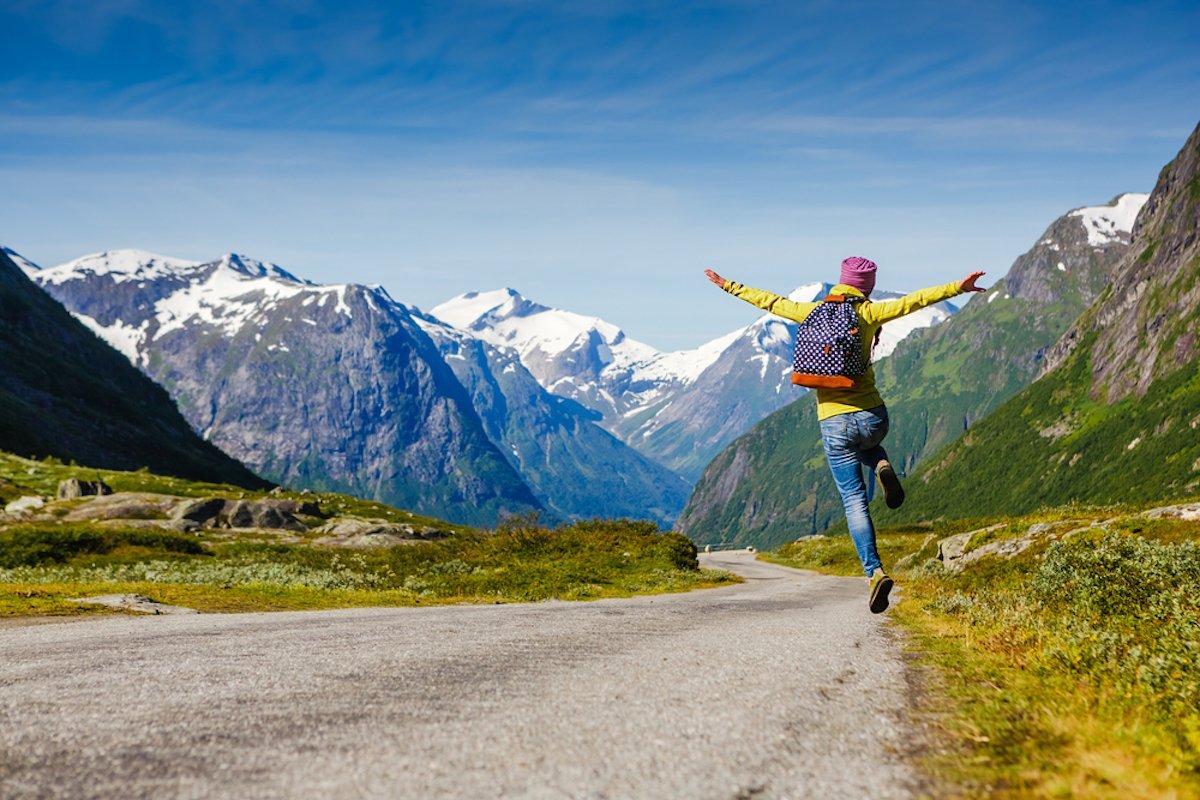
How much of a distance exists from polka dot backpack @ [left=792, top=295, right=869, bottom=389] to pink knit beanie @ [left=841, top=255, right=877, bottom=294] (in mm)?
668

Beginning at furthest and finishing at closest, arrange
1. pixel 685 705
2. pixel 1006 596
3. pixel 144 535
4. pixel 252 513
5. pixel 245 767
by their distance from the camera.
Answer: pixel 252 513, pixel 144 535, pixel 1006 596, pixel 685 705, pixel 245 767

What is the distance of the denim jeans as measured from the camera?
12617mm

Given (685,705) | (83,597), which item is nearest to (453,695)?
(685,705)

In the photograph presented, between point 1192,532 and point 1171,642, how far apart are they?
21239mm

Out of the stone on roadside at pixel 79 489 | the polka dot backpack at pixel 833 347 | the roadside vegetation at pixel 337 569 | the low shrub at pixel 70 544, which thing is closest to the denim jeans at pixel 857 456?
the polka dot backpack at pixel 833 347

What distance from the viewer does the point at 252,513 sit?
73.7m

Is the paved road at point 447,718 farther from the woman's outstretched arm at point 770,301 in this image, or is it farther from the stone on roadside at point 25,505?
the stone on roadside at point 25,505

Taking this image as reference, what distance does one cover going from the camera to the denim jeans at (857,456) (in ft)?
41.4

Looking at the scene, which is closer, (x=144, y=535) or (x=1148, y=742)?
(x=1148, y=742)

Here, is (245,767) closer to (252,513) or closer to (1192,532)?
(1192,532)

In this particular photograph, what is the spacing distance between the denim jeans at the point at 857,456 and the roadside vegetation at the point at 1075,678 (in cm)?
179

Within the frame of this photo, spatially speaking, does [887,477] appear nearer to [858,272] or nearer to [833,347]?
[833,347]

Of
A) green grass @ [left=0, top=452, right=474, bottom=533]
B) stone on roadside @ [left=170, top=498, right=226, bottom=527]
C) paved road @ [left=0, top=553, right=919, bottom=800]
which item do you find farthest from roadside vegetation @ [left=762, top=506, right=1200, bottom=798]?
green grass @ [left=0, top=452, right=474, bottom=533]

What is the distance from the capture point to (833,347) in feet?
40.6
